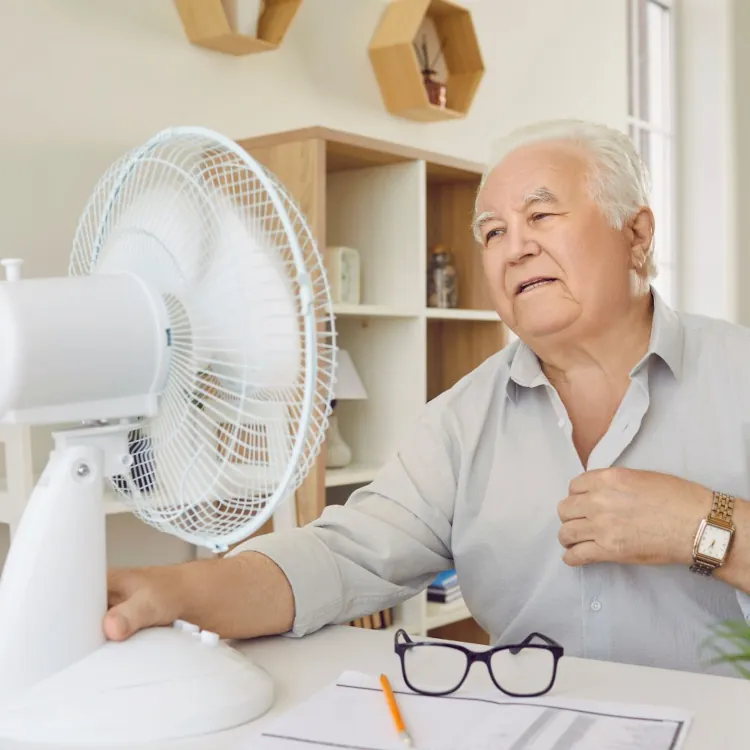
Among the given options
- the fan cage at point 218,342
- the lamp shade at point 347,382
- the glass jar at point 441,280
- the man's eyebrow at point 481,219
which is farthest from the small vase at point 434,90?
the fan cage at point 218,342

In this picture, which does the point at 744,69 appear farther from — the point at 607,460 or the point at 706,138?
the point at 607,460

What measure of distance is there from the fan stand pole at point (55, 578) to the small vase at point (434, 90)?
2.31 meters

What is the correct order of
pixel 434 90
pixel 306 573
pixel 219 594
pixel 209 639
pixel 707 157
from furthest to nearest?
pixel 707 157
pixel 434 90
pixel 306 573
pixel 219 594
pixel 209 639

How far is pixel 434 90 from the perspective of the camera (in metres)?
2.99

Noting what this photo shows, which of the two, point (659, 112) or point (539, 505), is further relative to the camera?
point (659, 112)

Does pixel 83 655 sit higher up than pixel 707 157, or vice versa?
pixel 707 157

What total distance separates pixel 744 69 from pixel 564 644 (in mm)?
→ 3930

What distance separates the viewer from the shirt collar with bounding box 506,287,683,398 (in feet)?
4.52

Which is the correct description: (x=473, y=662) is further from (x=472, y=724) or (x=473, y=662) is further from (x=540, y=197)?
(x=540, y=197)

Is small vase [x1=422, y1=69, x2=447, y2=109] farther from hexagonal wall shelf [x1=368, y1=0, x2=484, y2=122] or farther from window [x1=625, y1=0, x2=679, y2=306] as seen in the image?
window [x1=625, y1=0, x2=679, y2=306]

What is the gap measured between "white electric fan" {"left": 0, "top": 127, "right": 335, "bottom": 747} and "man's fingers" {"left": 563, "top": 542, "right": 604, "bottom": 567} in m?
0.42

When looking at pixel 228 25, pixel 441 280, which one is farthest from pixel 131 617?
pixel 441 280

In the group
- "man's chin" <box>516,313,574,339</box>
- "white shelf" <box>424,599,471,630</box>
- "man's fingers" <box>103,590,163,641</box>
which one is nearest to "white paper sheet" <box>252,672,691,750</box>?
"man's fingers" <box>103,590,163,641</box>

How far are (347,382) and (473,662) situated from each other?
1588 millimetres
